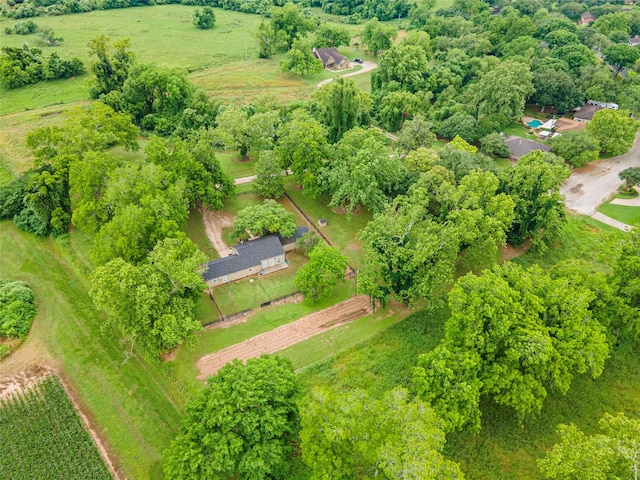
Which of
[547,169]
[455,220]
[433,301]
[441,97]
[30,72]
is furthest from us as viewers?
[30,72]

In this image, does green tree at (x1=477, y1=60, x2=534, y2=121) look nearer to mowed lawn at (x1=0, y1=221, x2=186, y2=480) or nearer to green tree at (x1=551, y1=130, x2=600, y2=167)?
green tree at (x1=551, y1=130, x2=600, y2=167)

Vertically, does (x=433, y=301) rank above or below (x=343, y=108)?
below

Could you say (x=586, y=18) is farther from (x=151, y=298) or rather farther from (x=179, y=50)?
(x=151, y=298)

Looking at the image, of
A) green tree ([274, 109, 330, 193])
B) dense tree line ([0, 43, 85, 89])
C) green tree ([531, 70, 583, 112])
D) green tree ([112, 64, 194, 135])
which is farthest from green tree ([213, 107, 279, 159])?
dense tree line ([0, 43, 85, 89])

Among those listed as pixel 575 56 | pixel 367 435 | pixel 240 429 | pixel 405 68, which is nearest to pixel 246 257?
pixel 240 429

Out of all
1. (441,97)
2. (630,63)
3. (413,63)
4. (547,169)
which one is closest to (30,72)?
(413,63)

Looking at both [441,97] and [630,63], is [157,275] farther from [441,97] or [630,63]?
[630,63]
